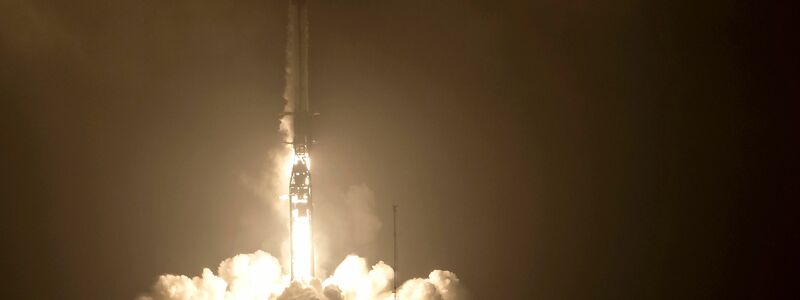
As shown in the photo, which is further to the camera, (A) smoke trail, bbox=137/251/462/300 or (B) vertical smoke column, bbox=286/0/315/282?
(A) smoke trail, bbox=137/251/462/300

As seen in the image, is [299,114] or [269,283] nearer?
[299,114]

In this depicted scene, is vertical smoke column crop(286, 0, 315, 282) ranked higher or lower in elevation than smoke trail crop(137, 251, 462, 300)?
higher

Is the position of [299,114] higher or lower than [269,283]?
higher

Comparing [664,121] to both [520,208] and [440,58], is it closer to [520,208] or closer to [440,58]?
[520,208]

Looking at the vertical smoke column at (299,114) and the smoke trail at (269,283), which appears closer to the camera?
the vertical smoke column at (299,114)

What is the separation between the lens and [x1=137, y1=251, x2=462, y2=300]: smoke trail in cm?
2311

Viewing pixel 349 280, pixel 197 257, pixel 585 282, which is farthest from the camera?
pixel 585 282

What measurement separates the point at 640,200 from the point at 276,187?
11451 millimetres

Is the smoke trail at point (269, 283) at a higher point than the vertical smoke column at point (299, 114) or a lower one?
lower

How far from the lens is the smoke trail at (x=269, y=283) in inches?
910

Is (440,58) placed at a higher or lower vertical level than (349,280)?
higher

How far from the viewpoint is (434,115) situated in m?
26.0

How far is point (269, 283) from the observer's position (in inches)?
919

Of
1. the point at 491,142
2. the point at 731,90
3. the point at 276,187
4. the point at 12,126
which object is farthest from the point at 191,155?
the point at 731,90
